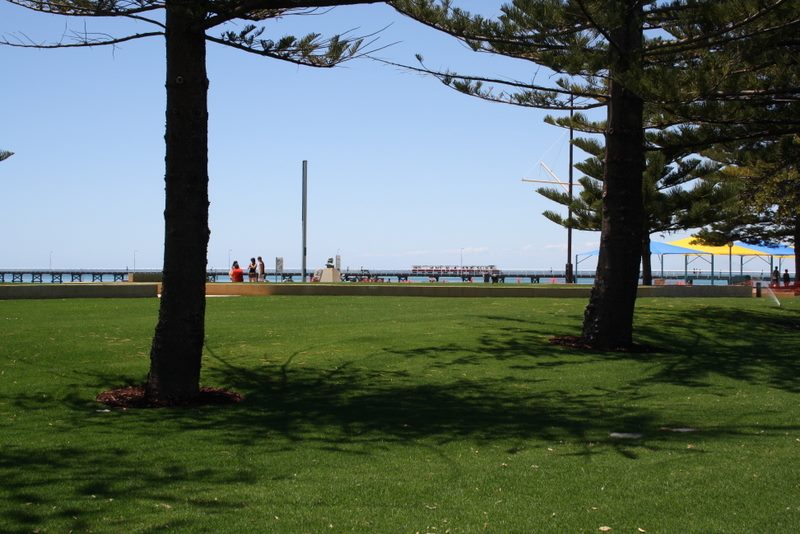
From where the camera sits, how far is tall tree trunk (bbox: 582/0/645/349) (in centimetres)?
1238

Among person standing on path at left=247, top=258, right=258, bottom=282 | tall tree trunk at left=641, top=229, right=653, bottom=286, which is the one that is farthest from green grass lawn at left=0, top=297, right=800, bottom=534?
person standing on path at left=247, top=258, right=258, bottom=282

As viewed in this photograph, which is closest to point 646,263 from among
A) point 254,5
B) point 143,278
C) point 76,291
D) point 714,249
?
point 714,249

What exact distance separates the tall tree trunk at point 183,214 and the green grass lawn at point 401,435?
0.65 metres

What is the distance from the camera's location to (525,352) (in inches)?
462

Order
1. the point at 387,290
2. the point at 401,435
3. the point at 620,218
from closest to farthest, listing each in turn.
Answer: the point at 401,435 < the point at 620,218 < the point at 387,290

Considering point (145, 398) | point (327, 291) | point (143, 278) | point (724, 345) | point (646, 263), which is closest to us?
point (145, 398)

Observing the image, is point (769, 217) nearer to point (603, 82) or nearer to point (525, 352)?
point (603, 82)

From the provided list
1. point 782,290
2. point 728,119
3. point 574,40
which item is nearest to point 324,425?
point 574,40

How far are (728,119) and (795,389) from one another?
17.7ft

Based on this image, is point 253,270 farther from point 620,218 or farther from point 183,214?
point 183,214

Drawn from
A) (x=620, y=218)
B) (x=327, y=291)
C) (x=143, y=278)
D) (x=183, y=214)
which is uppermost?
(x=620, y=218)

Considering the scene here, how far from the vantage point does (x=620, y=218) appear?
12391 millimetres

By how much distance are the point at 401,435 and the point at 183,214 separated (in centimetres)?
290

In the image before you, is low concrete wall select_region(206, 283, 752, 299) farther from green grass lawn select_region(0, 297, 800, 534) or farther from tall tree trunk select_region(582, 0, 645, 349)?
tall tree trunk select_region(582, 0, 645, 349)
